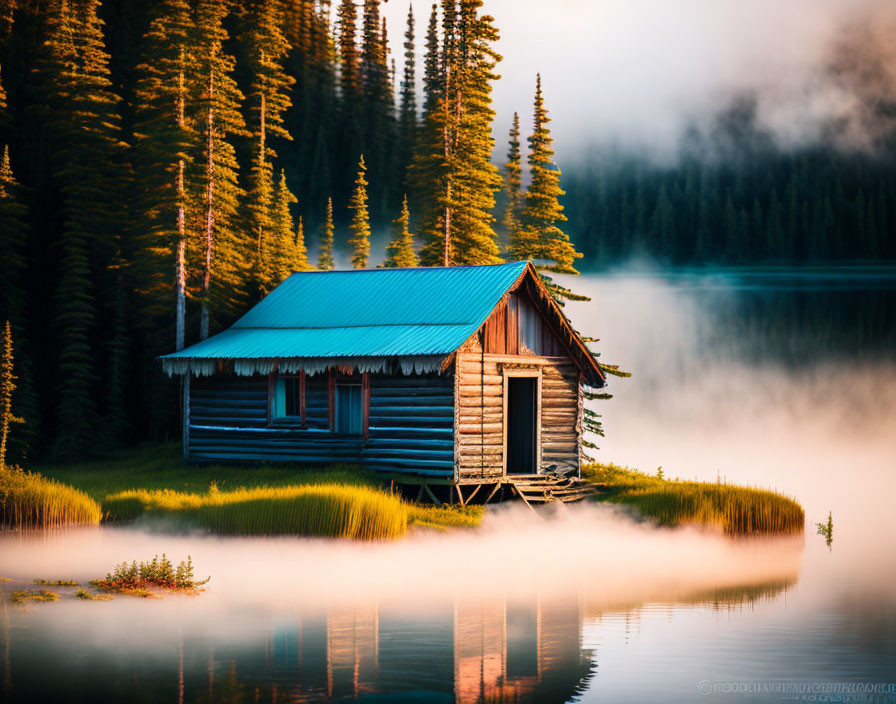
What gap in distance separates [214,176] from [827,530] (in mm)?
24772

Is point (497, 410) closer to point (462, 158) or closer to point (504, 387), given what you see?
point (504, 387)

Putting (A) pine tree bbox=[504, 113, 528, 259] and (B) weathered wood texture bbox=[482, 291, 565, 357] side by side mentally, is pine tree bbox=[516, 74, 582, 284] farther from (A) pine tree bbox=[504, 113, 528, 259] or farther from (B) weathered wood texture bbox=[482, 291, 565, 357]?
(A) pine tree bbox=[504, 113, 528, 259]

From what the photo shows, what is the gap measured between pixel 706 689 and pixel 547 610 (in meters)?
5.10

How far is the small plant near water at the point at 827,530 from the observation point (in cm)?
2820

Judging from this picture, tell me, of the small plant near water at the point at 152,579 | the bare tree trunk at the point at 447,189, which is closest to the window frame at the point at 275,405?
the small plant near water at the point at 152,579

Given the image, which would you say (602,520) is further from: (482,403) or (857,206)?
(857,206)

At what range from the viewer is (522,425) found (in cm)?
3350

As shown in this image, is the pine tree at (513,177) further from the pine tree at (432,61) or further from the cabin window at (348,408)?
the cabin window at (348,408)

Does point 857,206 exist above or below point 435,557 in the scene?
above

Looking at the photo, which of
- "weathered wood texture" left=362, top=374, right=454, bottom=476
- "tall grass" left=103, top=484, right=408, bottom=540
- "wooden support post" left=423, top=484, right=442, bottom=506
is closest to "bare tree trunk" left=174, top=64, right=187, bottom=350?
"weathered wood texture" left=362, top=374, right=454, bottom=476

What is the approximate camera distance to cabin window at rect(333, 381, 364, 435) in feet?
104

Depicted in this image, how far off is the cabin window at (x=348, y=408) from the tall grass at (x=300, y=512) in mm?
6021

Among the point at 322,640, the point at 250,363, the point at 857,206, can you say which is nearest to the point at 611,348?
the point at 857,206

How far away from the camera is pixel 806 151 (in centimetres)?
14312
